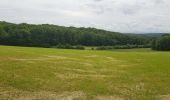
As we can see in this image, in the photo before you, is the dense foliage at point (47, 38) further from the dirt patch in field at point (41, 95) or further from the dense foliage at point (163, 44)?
the dirt patch in field at point (41, 95)

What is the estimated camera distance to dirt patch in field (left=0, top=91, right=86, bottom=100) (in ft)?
64.3

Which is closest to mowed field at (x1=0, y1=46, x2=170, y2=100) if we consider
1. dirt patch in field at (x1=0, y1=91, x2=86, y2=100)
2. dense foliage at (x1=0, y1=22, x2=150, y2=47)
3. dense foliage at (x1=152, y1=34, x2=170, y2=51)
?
dirt patch in field at (x1=0, y1=91, x2=86, y2=100)

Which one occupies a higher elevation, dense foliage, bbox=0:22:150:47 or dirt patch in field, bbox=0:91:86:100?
dense foliage, bbox=0:22:150:47

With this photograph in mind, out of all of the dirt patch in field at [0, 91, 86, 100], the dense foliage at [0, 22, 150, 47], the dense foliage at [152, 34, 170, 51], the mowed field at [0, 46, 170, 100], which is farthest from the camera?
the dense foliage at [152, 34, 170, 51]

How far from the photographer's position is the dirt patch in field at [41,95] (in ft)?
64.3

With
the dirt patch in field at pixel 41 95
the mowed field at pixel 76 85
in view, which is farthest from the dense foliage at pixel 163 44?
the dirt patch in field at pixel 41 95

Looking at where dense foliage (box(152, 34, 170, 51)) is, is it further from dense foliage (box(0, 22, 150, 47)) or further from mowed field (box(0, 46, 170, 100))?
mowed field (box(0, 46, 170, 100))

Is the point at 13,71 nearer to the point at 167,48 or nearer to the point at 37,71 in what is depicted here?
the point at 37,71

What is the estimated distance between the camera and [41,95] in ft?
67.3

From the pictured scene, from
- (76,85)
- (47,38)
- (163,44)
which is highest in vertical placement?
(47,38)

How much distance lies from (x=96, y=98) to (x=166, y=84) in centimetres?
882

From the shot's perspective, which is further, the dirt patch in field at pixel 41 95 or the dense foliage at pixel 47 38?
the dense foliage at pixel 47 38

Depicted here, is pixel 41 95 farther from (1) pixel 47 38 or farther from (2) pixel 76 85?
(1) pixel 47 38

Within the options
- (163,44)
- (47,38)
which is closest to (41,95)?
(163,44)
